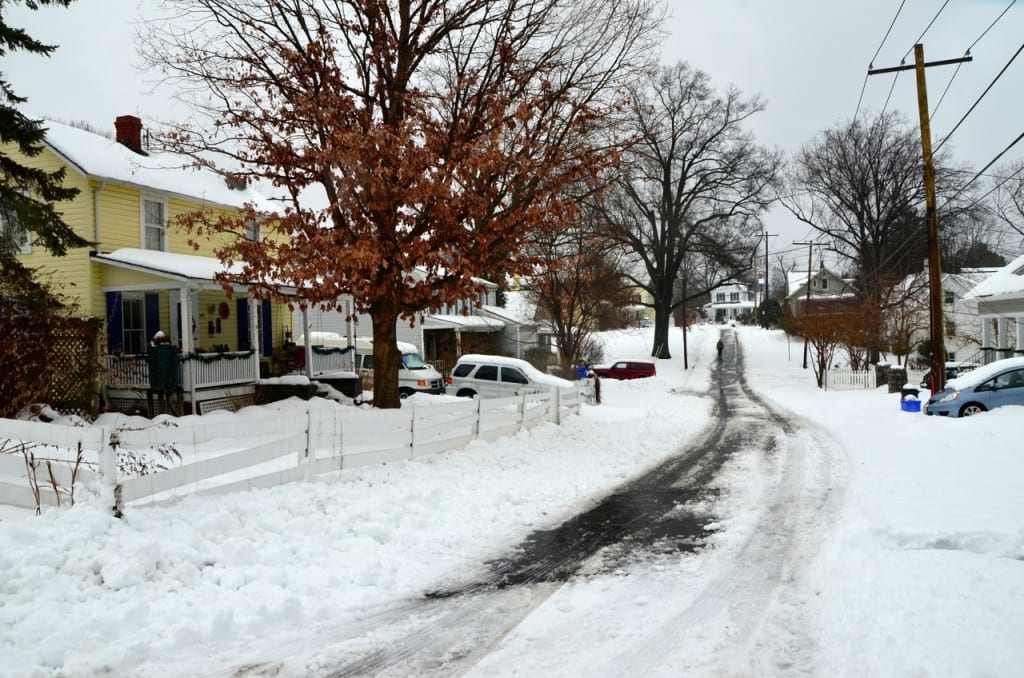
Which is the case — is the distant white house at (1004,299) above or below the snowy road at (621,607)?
above

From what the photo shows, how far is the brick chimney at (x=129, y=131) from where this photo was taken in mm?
22156

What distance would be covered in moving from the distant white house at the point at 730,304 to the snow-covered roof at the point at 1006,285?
3690 inches

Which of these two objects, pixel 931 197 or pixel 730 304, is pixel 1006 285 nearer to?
pixel 931 197

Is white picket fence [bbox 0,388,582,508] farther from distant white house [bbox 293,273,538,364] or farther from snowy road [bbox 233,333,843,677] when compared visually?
distant white house [bbox 293,273,538,364]

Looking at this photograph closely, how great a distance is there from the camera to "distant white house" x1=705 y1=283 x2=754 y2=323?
432 ft

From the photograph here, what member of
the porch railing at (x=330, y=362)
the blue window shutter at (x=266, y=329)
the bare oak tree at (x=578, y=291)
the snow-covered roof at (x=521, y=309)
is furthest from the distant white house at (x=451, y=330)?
the porch railing at (x=330, y=362)

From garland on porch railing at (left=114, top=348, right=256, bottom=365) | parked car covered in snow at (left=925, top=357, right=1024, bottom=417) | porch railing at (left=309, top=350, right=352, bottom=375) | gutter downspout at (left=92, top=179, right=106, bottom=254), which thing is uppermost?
gutter downspout at (left=92, top=179, right=106, bottom=254)

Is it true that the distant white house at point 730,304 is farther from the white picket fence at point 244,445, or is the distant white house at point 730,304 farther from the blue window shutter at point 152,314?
the white picket fence at point 244,445

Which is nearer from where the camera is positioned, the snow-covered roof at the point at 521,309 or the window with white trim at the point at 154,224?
the window with white trim at the point at 154,224

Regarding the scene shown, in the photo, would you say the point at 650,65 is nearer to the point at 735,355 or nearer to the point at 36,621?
the point at 36,621

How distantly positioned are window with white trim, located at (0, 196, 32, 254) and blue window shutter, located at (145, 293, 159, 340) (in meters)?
3.05

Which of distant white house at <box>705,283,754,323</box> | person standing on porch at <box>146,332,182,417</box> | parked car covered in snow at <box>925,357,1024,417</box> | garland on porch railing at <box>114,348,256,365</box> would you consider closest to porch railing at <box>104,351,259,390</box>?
garland on porch railing at <box>114,348,256,365</box>

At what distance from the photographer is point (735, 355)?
57.9 metres

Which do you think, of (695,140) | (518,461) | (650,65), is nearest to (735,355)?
(695,140)
